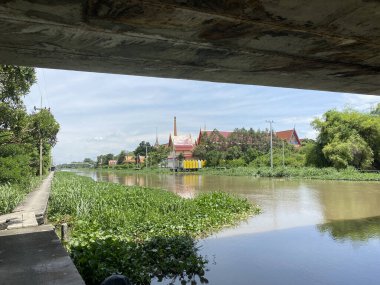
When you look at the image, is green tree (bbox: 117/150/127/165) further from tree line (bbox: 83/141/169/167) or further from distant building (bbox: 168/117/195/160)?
distant building (bbox: 168/117/195/160)

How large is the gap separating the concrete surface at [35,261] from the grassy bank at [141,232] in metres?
0.51

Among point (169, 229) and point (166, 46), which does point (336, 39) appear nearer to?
point (166, 46)

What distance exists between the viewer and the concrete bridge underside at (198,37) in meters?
3.15

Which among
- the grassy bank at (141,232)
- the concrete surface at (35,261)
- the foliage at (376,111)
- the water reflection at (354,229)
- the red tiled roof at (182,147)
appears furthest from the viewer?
the red tiled roof at (182,147)

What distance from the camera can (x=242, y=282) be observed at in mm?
6961

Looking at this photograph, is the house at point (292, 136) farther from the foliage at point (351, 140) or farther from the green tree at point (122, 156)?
the green tree at point (122, 156)

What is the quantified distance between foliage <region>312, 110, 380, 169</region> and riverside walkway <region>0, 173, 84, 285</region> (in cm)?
3553

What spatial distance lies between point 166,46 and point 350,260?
21.3 feet

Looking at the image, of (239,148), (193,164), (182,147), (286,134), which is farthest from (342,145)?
(182,147)

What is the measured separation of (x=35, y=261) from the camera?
5.77 m

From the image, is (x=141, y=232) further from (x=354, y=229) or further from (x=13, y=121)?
(x=13, y=121)

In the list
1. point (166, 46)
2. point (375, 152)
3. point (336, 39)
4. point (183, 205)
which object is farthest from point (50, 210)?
point (375, 152)

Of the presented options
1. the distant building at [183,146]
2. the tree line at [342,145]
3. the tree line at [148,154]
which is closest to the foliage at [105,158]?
the tree line at [148,154]

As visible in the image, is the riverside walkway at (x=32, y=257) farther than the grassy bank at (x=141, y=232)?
No
